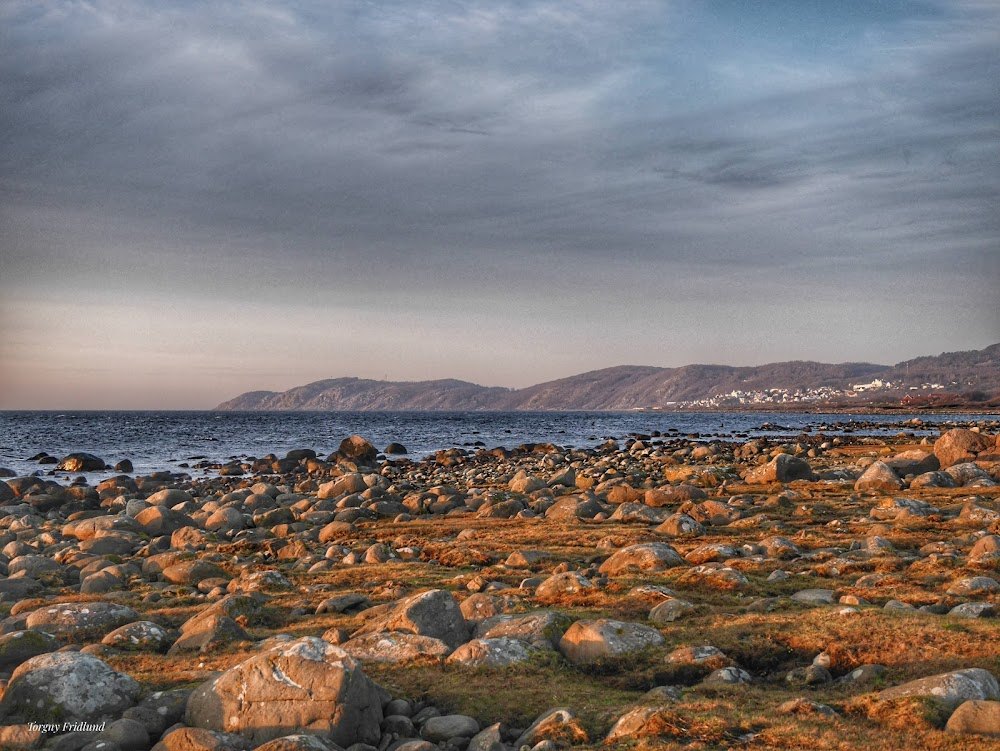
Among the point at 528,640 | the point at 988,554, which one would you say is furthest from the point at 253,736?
the point at 988,554

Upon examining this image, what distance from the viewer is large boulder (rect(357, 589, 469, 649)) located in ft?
29.0

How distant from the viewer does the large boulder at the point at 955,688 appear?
6.21 metres

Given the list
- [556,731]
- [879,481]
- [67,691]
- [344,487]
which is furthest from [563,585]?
[344,487]

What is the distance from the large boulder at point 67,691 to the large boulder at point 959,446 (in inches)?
1109

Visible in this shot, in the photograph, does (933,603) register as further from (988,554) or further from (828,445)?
(828,445)

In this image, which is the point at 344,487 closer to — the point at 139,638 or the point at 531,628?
the point at 139,638

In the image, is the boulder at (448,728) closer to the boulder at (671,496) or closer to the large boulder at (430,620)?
the large boulder at (430,620)

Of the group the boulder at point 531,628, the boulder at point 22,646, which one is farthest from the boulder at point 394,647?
the boulder at point 22,646

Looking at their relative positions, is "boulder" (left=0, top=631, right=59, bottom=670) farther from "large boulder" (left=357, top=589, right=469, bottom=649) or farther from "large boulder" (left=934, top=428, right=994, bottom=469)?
"large boulder" (left=934, top=428, right=994, bottom=469)

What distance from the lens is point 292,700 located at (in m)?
6.50

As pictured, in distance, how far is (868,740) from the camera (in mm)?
5707

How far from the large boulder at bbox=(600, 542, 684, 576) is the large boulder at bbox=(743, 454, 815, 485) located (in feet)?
45.6

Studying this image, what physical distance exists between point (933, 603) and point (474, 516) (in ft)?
43.1
